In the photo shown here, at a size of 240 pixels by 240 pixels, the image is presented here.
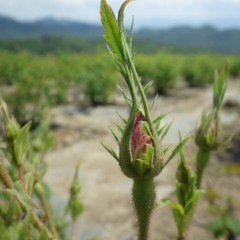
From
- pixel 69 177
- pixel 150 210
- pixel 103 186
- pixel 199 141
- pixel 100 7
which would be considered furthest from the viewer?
pixel 69 177

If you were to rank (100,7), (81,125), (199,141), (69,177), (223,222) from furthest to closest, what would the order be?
(81,125)
(69,177)
(223,222)
(199,141)
(100,7)

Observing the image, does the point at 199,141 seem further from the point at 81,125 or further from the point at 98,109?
the point at 98,109

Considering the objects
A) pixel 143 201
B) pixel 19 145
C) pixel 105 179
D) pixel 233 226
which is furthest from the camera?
pixel 105 179

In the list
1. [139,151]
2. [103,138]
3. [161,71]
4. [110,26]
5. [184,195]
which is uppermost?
[110,26]

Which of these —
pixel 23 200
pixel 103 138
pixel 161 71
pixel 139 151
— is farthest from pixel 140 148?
pixel 161 71

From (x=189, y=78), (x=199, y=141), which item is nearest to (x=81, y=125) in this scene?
(x=199, y=141)

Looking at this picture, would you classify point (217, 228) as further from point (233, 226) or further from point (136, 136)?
point (136, 136)
